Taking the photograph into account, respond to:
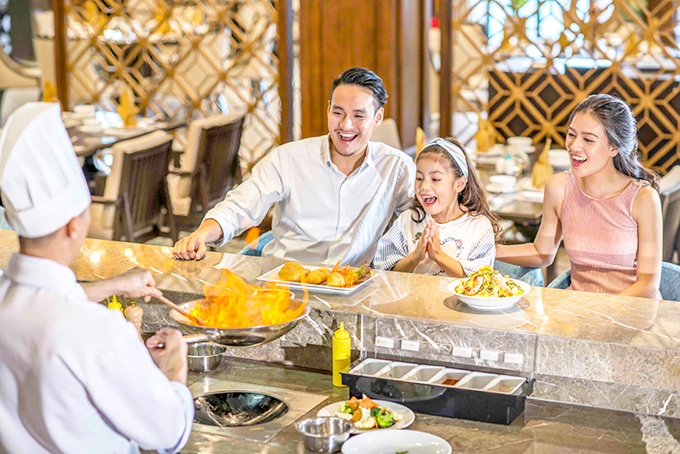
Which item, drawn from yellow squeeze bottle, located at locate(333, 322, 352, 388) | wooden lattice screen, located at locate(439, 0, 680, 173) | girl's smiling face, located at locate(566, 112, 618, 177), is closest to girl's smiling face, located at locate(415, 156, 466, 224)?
girl's smiling face, located at locate(566, 112, 618, 177)

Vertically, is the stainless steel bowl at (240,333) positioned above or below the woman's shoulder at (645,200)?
below

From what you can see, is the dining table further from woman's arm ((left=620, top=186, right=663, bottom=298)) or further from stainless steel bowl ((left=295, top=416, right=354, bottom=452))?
stainless steel bowl ((left=295, top=416, right=354, bottom=452))

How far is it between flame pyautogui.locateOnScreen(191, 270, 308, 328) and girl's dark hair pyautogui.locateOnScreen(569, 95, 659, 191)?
127cm

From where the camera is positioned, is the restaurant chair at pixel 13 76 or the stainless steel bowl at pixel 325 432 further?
the restaurant chair at pixel 13 76

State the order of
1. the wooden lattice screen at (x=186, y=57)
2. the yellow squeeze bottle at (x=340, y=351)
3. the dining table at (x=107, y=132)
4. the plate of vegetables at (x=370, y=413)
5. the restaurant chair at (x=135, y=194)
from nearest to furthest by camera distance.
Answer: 1. the plate of vegetables at (x=370, y=413)
2. the yellow squeeze bottle at (x=340, y=351)
3. the restaurant chair at (x=135, y=194)
4. the dining table at (x=107, y=132)
5. the wooden lattice screen at (x=186, y=57)

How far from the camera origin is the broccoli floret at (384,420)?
1.85m

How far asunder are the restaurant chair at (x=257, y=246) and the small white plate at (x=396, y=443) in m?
1.57

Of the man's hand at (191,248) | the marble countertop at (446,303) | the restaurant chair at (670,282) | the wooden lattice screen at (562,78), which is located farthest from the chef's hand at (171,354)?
the wooden lattice screen at (562,78)

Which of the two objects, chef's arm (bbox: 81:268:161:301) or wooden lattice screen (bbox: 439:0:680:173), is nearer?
chef's arm (bbox: 81:268:161:301)

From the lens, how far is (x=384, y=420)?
1.86 m

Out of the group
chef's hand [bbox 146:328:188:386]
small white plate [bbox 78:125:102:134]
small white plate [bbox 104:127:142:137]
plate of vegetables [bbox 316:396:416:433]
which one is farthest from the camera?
small white plate [bbox 78:125:102:134]

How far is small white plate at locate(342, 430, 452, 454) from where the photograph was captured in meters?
1.74

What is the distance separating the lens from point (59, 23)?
7.01m

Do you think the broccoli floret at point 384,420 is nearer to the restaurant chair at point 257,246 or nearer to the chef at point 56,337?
the chef at point 56,337
